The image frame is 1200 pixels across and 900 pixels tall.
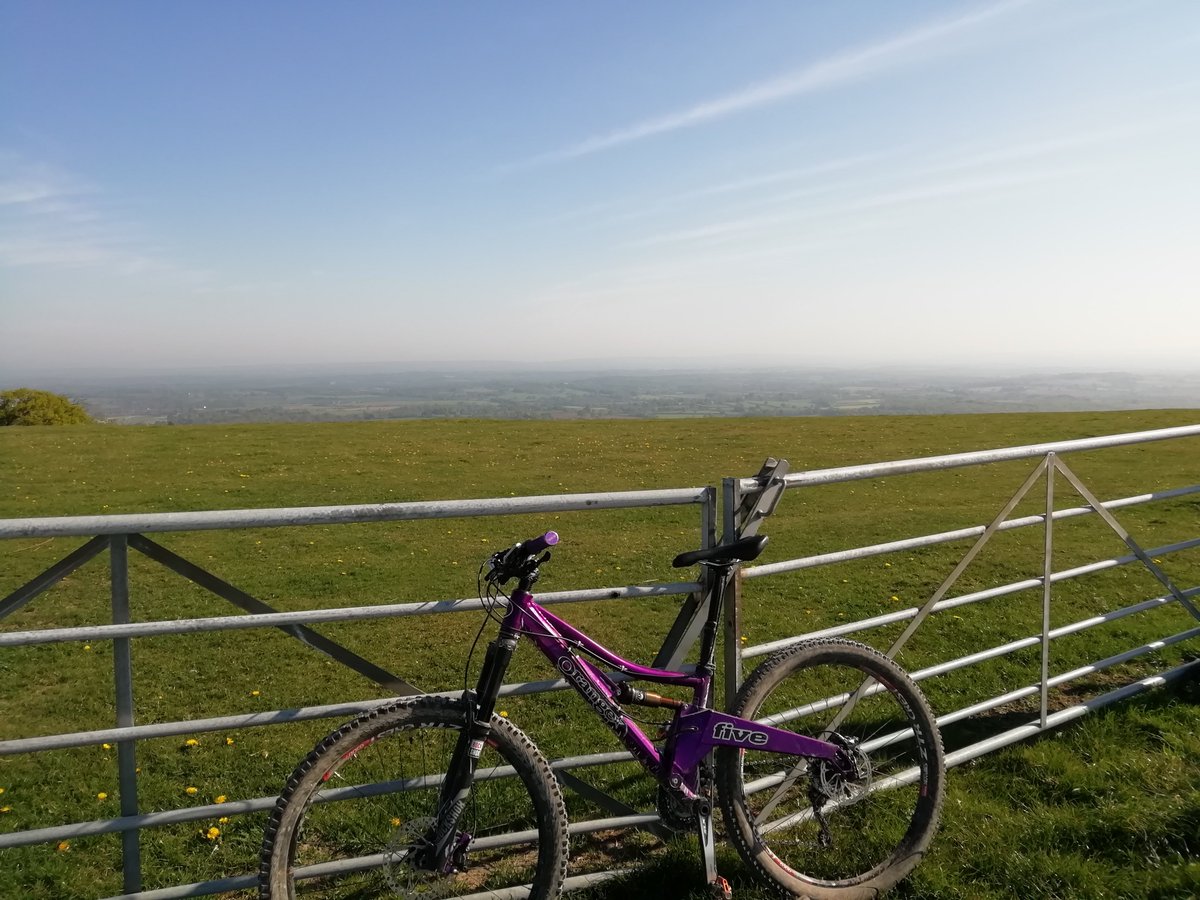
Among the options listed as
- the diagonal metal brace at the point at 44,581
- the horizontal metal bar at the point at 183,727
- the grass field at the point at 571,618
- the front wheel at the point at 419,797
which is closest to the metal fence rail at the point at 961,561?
the grass field at the point at 571,618

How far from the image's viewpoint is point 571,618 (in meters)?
8.88

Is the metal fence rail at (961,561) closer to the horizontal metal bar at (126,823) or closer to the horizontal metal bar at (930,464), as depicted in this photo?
the horizontal metal bar at (930,464)

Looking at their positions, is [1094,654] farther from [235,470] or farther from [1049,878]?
[235,470]

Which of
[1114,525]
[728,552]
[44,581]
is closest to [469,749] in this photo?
[728,552]

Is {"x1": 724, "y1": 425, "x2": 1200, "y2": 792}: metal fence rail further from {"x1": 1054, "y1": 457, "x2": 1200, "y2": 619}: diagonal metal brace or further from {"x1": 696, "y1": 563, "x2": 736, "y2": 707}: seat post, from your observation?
{"x1": 696, "y1": 563, "x2": 736, "y2": 707}: seat post

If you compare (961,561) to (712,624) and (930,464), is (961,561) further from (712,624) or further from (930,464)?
(712,624)

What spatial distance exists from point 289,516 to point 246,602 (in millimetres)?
397

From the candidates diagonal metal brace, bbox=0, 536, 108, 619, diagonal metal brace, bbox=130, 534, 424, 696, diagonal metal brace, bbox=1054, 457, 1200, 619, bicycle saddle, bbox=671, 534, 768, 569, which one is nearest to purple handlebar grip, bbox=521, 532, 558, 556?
bicycle saddle, bbox=671, 534, 768, 569

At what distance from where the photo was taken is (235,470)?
1850 cm

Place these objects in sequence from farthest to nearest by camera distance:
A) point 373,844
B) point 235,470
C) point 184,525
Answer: point 235,470 → point 373,844 → point 184,525

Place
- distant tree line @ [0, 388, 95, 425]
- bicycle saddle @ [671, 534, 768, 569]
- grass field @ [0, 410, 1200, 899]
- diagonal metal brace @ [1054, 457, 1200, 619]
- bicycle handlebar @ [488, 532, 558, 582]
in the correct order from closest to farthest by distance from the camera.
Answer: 1. bicycle handlebar @ [488, 532, 558, 582]
2. bicycle saddle @ [671, 534, 768, 569]
3. grass field @ [0, 410, 1200, 899]
4. diagonal metal brace @ [1054, 457, 1200, 619]
5. distant tree line @ [0, 388, 95, 425]

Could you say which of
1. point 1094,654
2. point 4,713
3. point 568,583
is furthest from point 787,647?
point 568,583

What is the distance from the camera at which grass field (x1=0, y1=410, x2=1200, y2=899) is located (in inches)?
143

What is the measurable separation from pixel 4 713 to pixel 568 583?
17.9ft
